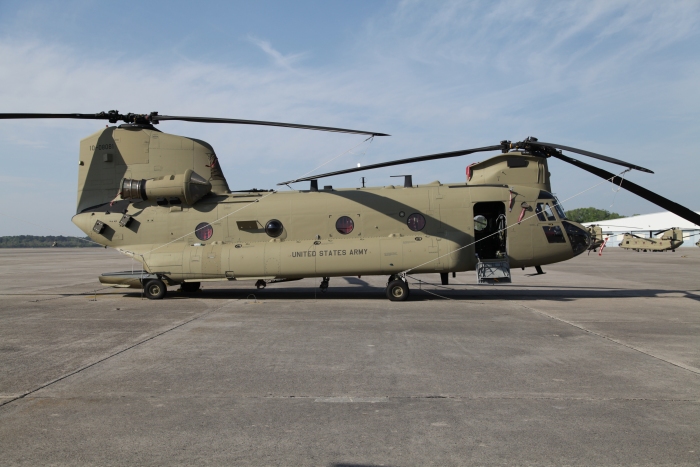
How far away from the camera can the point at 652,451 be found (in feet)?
13.1

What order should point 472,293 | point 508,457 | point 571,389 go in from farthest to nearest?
point 472,293 → point 571,389 → point 508,457

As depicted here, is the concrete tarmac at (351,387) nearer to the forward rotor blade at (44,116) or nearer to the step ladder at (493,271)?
the step ladder at (493,271)

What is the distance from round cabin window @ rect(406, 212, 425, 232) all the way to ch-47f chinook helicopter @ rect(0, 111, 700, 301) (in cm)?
3

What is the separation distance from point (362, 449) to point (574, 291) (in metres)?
14.1

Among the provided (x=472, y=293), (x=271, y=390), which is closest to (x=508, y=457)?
(x=271, y=390)

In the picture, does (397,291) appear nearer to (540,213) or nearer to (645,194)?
(540,213)

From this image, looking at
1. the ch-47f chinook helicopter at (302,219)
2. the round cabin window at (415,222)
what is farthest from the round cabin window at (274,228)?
the round cabin window at (415,222)

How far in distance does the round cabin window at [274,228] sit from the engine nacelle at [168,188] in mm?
2460

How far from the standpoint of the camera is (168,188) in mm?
14617

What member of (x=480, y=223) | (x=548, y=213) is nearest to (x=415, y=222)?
(x=480, y=223)

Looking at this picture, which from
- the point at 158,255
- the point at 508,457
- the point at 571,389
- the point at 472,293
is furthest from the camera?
the point at 472,293

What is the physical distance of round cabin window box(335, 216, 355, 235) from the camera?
46.4 ft

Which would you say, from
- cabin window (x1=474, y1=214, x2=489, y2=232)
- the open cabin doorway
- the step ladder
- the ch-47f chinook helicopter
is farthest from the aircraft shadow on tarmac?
cabin window (x1=474, y1=214, x2=489, y2=232)

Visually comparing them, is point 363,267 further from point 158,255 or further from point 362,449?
point 362,449
